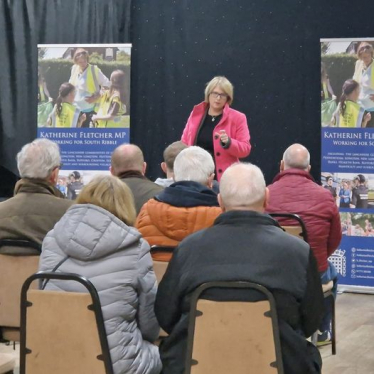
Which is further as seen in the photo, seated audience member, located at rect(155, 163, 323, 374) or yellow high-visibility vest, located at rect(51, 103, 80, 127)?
yellow high-visibility vest, located at rect(51, 103, 80, 127)

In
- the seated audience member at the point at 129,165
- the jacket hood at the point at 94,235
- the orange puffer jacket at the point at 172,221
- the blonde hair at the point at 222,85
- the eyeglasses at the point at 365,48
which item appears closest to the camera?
the jacket hood at the point at 94,235

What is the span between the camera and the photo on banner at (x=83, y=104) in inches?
276

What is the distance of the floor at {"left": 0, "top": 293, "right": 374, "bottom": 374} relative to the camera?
14.5ft

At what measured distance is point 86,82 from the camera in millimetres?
7059

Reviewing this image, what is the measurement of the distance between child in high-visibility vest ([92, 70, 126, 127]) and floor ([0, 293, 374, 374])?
2519 mm

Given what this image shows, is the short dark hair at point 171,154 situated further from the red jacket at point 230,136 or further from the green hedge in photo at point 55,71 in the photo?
the green hedge in photo at point 55,71

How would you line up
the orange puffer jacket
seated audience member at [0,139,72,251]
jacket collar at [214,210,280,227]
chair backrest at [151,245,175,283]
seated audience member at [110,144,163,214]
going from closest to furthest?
jacket collar at [214,210,280,227] → chair backrest at [151,245,175,283] → the orange puffer jacket → seated audience member at [0,139,72,251] → seated audience member at [110,144,163,214]

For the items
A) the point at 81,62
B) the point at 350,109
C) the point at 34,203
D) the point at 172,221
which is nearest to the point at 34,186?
the point at 34,203

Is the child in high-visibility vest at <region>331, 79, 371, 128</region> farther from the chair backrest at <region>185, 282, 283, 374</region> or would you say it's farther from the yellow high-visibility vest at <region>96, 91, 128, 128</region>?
the chair backrest at <region>185, 282, 283, 374</region>

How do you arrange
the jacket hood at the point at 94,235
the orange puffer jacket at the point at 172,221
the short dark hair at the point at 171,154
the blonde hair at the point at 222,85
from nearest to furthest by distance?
the jacket hood at the point at 94,235, the orange puffer jacket at the point at 172,221, the short dark hair at the point at 171,154, the blonde hair at the point at 222,85

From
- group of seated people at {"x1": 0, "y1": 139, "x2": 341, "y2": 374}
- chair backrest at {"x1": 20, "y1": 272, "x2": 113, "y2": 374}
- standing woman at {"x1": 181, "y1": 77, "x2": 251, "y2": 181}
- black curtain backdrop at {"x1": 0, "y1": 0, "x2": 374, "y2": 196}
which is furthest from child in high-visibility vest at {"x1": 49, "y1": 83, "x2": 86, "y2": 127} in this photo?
chair backrest at {"x1": 20, "y1": 272, "x2": 113, "y2": 374}

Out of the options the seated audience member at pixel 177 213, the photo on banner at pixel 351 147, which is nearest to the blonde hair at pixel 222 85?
the photo on banner at pixel 351 147

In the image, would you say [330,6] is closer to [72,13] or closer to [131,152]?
[72,13]

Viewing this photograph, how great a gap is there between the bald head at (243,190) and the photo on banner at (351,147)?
3712 millimetres
